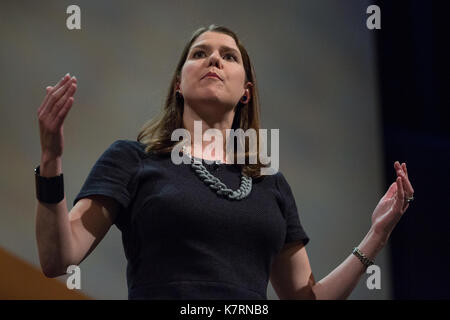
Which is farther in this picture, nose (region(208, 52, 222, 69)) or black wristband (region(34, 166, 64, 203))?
nose (region(208, 52, 222, 69))

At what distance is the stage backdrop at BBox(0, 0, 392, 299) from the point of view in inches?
70.0

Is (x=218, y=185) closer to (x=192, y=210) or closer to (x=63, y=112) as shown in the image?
(x=192, y=210)

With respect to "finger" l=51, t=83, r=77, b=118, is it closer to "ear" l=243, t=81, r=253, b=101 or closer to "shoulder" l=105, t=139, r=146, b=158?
"shoulder" l=105, t=139, r=146, b=158

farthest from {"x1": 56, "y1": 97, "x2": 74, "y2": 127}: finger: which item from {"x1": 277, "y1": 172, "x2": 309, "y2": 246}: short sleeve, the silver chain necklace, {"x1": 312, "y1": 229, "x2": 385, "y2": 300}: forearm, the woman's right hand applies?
{"x1": 312, "y1": 229, "x2": 385, "y2": 300}: forearm

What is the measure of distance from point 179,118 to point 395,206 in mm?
526

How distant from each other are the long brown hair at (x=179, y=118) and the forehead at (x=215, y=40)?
0.02 m

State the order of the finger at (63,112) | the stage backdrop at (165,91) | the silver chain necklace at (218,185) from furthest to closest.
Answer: the stage backdrop at (165,91) → the silver chain necklace at (218,185) → the finger at (63,112)

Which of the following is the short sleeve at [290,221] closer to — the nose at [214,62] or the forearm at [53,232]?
the nose at [214,62]

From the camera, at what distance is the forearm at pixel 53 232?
38.9 inches

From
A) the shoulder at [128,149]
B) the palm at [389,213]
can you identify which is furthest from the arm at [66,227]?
the palm at [389,213]

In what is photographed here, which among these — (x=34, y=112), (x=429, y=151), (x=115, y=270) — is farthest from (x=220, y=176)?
(x=429, y=151)

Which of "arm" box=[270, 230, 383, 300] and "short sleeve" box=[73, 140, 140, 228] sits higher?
"short sleeve" box=[73, 140, 140, 228]
